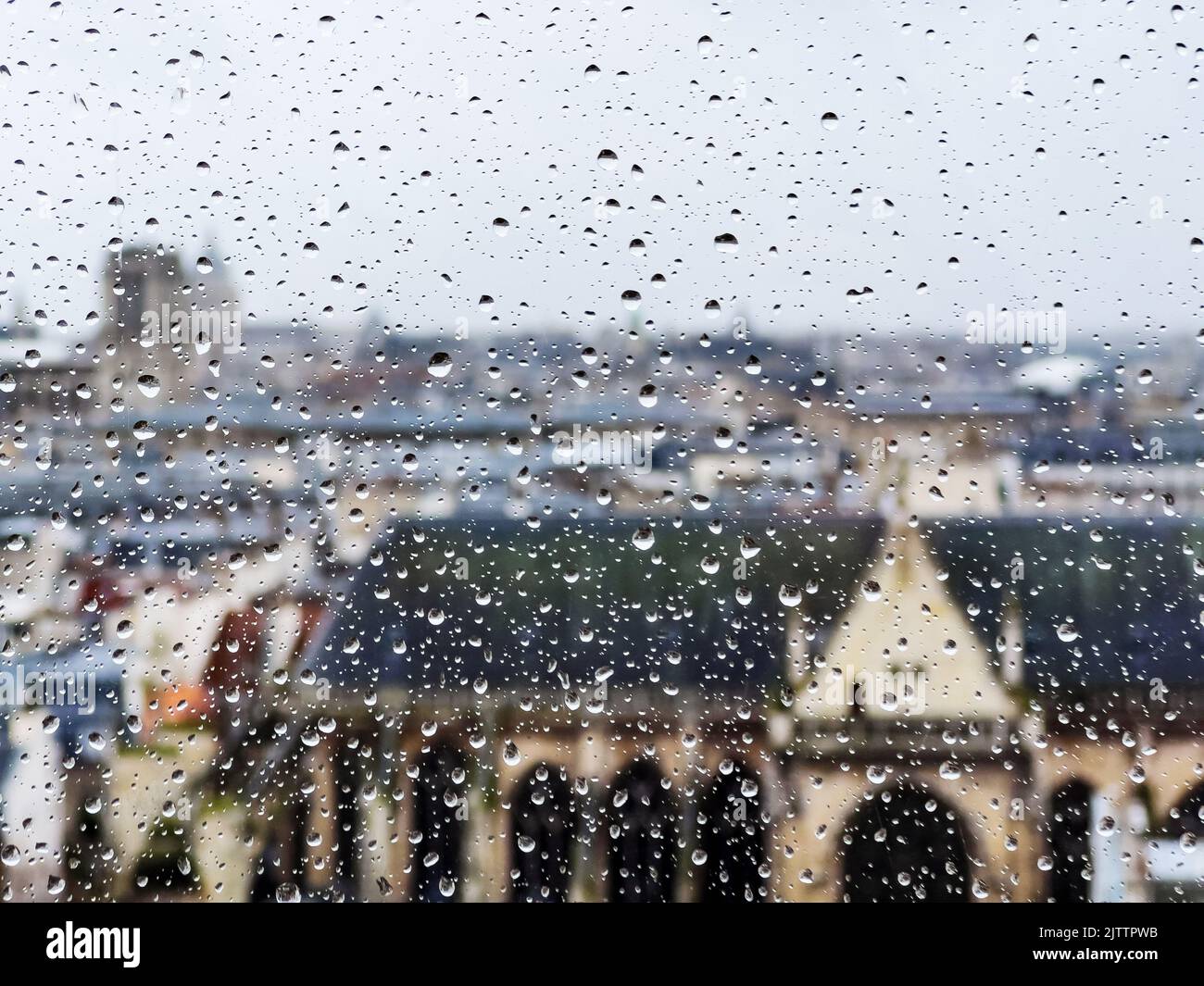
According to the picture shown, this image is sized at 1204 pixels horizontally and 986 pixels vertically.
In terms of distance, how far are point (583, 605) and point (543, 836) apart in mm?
339

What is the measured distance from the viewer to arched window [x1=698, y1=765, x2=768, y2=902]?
842mm

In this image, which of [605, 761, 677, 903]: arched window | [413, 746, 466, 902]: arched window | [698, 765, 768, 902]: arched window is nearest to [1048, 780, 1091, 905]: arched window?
[698, 765, 768, 902]: arched window

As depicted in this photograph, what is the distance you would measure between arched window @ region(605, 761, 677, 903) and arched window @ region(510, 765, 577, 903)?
0.06 metres

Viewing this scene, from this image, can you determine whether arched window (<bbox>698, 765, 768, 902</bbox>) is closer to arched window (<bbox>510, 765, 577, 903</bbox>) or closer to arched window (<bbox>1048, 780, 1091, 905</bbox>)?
arched window (<bbox>510, 765, 577, 903</bbox>)

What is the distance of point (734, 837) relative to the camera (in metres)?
0.90

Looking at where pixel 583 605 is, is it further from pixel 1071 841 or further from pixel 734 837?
pixel 1071 841

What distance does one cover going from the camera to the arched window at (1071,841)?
84 cm

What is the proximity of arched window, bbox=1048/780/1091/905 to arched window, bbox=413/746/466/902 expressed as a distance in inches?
32.8

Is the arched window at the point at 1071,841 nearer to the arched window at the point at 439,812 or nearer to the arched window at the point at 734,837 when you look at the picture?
the arched window at the point at 734,837

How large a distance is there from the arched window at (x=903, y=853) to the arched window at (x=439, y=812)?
0.55 meters

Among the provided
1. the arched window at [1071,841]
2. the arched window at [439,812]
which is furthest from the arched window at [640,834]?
the arched window at [1071,841]

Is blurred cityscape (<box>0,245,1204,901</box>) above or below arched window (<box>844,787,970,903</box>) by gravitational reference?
above
